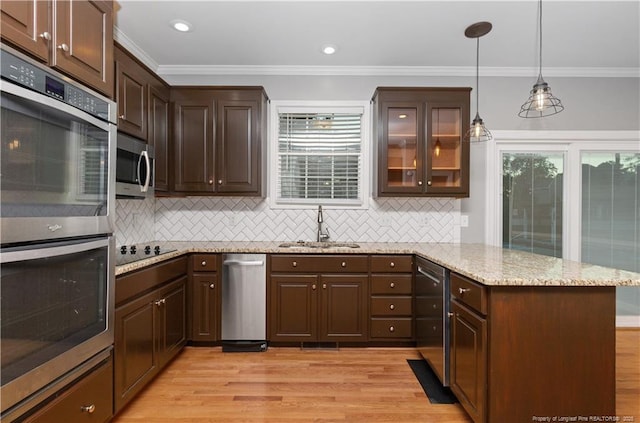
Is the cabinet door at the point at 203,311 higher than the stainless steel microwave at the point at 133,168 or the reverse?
the reverse

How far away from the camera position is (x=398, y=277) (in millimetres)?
2984

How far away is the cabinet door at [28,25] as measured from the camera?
1235 mm

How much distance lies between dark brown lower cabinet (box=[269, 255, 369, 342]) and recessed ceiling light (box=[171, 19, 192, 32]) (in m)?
2.10

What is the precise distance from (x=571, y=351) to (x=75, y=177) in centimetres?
253

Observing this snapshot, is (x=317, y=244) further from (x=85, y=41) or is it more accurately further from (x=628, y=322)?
(x=628, y=322)

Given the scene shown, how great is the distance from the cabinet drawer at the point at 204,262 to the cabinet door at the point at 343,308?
976 mm

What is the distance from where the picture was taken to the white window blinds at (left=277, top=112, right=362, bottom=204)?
3633mm

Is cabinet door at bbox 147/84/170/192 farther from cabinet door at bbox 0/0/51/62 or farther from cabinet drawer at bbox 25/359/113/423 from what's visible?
cabinet drawer at bbox 25/359/113/423

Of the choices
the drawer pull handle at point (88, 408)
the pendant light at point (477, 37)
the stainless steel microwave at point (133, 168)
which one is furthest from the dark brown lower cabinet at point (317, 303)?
the drawer pull handle at point (88, 408)

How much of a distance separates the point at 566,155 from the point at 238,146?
3.46 meters

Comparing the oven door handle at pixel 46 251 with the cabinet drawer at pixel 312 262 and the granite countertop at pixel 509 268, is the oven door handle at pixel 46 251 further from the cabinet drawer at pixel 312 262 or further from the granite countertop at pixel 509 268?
the cabinet drawer at pixel 312 262

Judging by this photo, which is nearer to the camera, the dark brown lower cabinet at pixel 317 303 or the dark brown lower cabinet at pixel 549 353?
the dark brown lower cabinet at pixel 549 353

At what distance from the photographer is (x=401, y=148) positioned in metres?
3.28

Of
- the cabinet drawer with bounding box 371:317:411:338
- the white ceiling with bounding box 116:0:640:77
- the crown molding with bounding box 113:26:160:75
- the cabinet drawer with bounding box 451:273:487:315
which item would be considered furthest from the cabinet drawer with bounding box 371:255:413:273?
the crown molding with bounding box 113:26:160:75
